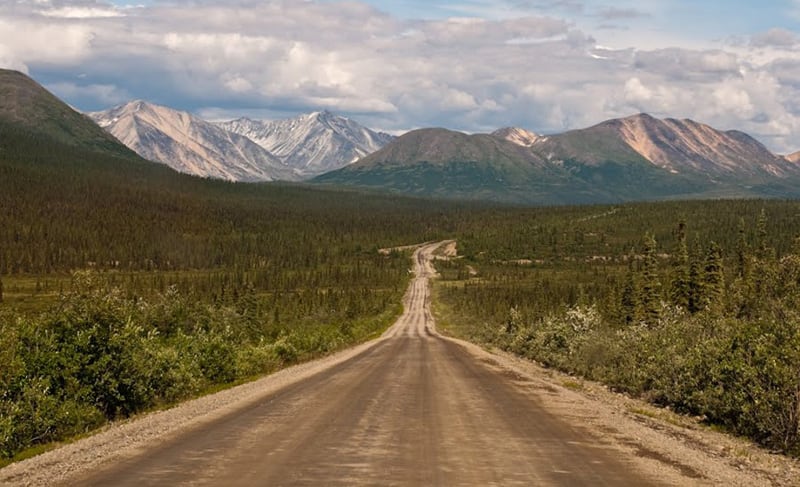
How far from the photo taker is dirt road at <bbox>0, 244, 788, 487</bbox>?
43.0 feet

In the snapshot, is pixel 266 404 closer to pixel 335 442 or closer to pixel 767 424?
pixel 335 442

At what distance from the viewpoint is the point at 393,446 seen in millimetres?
15828

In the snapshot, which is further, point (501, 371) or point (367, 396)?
point (501, 371)

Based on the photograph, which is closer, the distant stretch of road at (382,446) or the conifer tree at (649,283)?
the distant stretch of road at (382,446)

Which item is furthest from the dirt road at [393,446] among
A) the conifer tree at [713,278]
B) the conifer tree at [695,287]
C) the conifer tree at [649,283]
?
the conifer tree at [649,283]

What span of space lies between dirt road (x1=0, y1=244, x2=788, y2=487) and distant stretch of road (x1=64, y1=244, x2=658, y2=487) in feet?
0.09

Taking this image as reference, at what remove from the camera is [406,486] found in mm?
12305

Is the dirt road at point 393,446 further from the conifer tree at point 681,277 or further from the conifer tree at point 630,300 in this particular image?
the conifer tree at point 630,300

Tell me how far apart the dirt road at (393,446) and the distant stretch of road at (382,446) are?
26mm

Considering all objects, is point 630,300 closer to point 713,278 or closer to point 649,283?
point 649,283

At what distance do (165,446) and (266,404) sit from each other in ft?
22.9

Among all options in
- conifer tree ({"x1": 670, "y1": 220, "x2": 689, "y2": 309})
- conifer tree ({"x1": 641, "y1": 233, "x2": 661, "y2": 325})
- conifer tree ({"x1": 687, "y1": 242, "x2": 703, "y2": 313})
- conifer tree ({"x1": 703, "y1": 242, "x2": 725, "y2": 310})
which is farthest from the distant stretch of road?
conifer tree ({"x1": 670, "y1": 220, "x2": 689, "y2": 309})

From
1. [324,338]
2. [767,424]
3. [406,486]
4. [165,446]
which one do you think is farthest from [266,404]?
[324,338]

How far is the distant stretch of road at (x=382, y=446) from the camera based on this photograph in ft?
42.8
